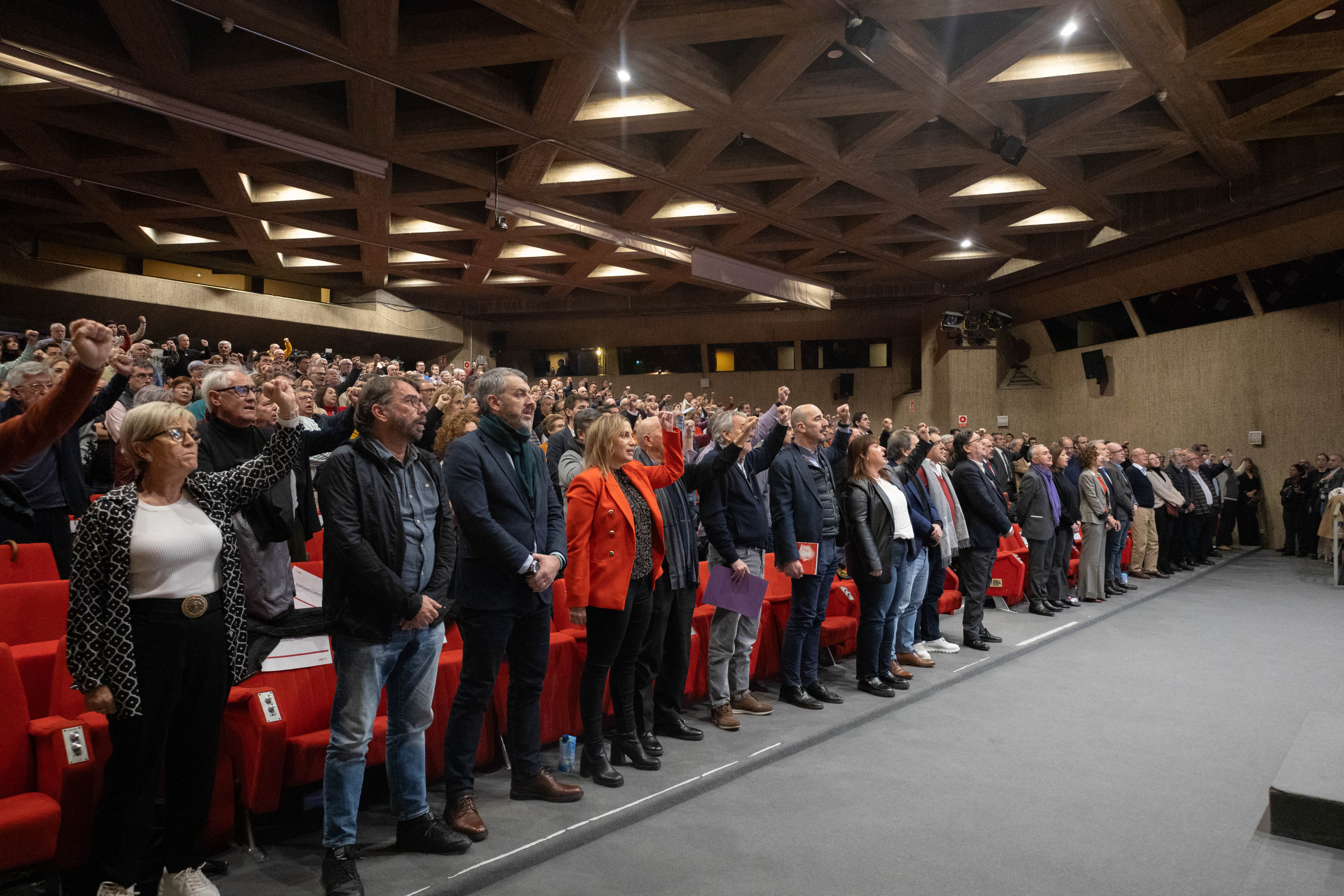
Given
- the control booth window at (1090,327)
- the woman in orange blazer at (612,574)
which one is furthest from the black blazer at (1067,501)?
the control booth window at (1090,327)

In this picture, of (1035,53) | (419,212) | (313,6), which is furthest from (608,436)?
(419,212)

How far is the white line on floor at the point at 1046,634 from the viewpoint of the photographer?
5465 millimetres

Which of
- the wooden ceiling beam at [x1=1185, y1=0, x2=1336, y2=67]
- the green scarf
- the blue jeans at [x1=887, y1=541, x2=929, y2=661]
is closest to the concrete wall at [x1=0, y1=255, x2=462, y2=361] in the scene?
the green scarf

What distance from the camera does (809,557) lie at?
4.01 m

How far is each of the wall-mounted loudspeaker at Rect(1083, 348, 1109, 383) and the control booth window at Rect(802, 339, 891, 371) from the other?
3757 millimetres

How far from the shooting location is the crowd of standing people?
204cm

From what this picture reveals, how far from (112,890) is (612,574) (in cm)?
169

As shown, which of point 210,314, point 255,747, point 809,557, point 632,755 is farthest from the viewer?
point 210,314

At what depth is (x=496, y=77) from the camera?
22.4 feet

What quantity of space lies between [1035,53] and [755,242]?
522 cm

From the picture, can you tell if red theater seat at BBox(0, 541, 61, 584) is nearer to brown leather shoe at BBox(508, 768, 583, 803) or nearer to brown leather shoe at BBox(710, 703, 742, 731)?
brown leather shoe at BBox(508, 768, 583, 803)

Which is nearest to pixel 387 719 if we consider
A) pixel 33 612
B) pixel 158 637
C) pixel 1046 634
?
pixel 158 637

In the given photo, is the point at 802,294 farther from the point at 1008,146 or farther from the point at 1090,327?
the point at 1008,146

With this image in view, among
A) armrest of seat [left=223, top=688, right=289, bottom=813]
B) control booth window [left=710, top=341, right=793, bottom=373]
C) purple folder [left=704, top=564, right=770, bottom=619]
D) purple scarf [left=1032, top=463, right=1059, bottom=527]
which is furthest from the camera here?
control booth window [left=710, top=341, right=793, bottom=373]
